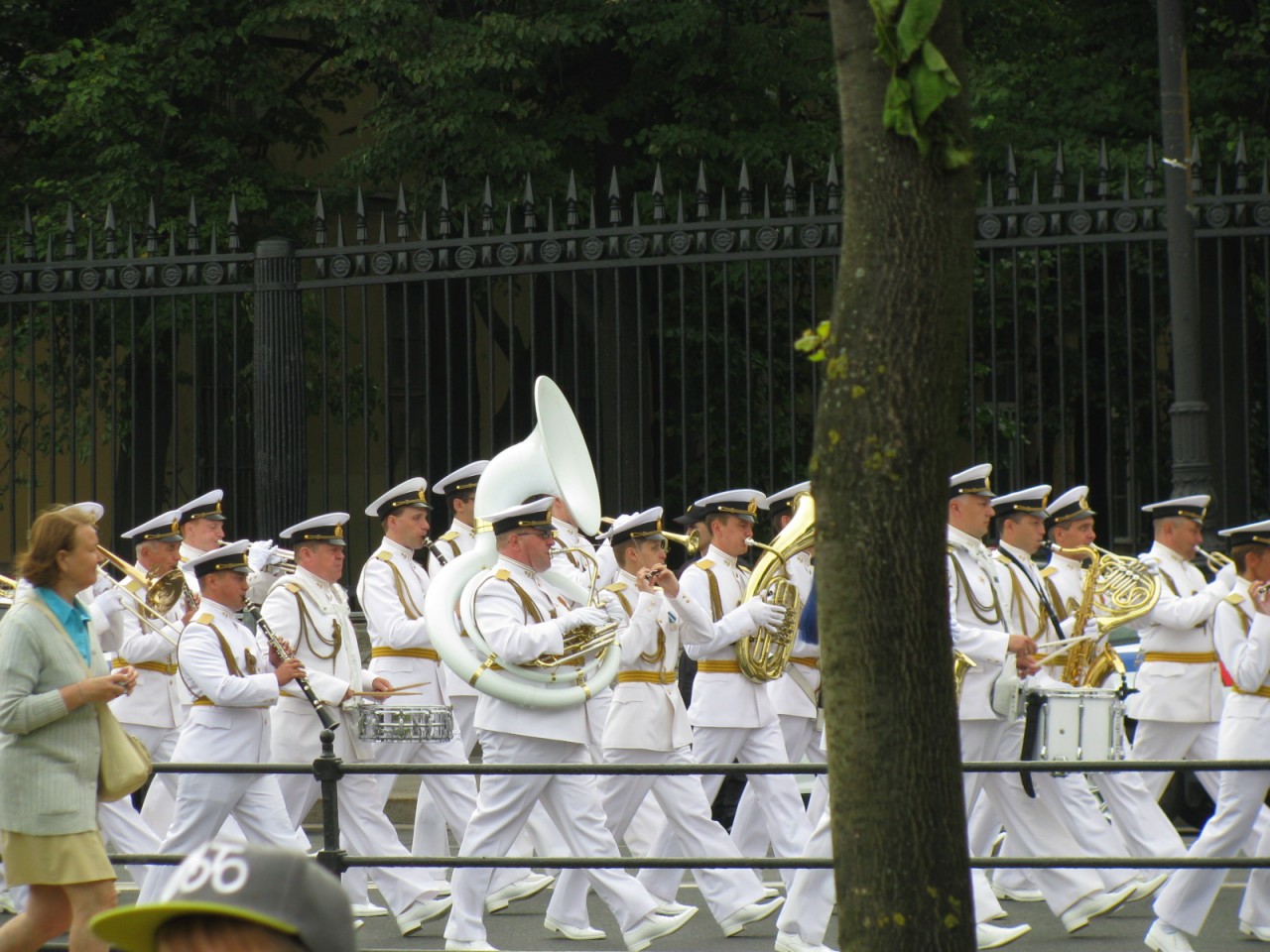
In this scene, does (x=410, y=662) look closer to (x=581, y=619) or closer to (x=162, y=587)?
(x=162, y=587)

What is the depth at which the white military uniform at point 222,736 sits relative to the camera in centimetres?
A: 799

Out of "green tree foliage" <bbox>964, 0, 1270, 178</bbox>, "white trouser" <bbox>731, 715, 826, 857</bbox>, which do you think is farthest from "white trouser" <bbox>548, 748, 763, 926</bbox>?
"green tree foliage" <bbox>964, 0, 1270, 178</bbox>

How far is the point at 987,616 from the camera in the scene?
8.80 metres

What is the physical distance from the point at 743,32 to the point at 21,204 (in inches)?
256

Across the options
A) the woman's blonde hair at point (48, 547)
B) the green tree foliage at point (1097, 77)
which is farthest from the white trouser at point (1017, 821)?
the green tree foliage at point (1097, 77)

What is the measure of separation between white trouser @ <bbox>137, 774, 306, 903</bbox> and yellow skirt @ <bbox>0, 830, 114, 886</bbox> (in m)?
1.85

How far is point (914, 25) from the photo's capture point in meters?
3.81

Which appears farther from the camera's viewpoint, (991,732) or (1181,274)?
(1181,274)

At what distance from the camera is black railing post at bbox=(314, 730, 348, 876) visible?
19.9 feet

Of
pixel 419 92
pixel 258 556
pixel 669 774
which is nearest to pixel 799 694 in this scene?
pixel 258 556

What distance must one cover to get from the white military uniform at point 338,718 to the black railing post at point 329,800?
2.29m

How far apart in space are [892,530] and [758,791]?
5019 millimetres

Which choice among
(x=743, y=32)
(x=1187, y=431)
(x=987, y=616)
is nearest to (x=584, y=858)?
(x=987, y=616)

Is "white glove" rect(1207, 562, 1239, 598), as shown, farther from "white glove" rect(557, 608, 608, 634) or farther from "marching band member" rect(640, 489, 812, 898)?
"white glove" rect(557, 608, 608, 634)
